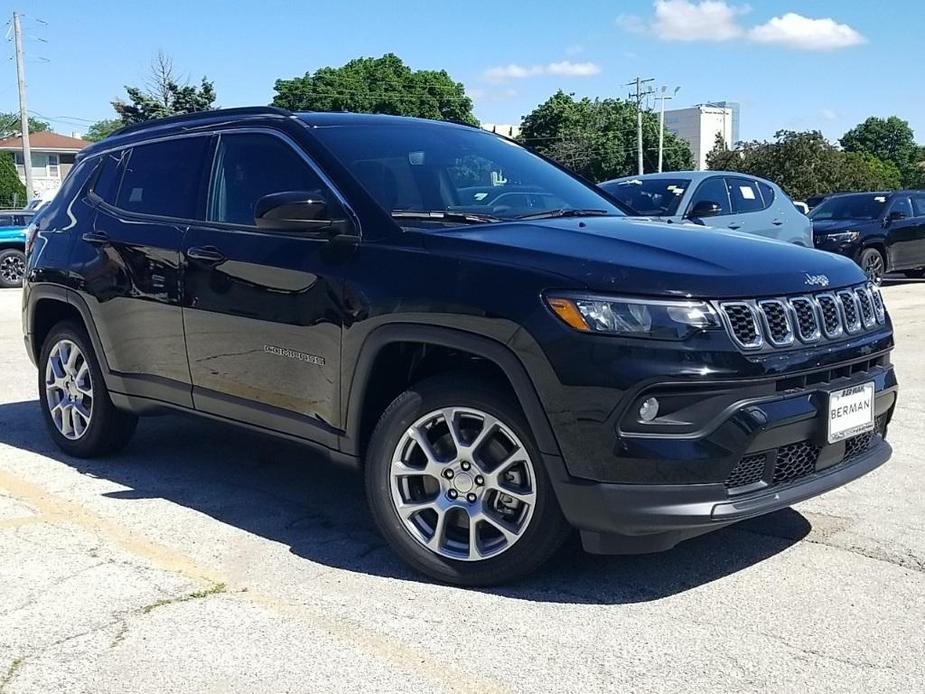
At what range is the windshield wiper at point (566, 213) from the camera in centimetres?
425

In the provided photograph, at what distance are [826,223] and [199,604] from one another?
615 inches

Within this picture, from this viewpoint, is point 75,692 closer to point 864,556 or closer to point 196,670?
point 196,670

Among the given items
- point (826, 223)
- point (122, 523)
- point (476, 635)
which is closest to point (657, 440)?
point (476, 635)

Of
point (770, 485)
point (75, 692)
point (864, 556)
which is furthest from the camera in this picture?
point (864, 556)

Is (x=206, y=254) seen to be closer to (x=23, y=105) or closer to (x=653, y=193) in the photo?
(x=653, y=193)

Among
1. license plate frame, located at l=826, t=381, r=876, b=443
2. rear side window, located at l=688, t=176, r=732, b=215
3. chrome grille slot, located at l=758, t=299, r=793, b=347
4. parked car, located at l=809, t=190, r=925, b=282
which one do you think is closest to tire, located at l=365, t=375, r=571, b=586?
chrome grille slot, located at l=758, t=299, r=793, b=347

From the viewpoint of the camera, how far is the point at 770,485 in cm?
343

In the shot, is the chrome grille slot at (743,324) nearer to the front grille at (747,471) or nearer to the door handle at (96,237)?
the front grille at (747,471)

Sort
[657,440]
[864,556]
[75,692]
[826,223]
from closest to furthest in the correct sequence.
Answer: [75,692] → [657,440] → [864,556] → [826,223]

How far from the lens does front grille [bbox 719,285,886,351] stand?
3.27m

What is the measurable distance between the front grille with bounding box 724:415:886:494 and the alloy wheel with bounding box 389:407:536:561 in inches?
27.2

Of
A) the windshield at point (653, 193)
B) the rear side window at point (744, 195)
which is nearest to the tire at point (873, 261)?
the rear side window at point (744, 195)

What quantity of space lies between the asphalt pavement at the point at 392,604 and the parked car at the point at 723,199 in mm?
6233

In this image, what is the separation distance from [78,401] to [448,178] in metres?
2.56
